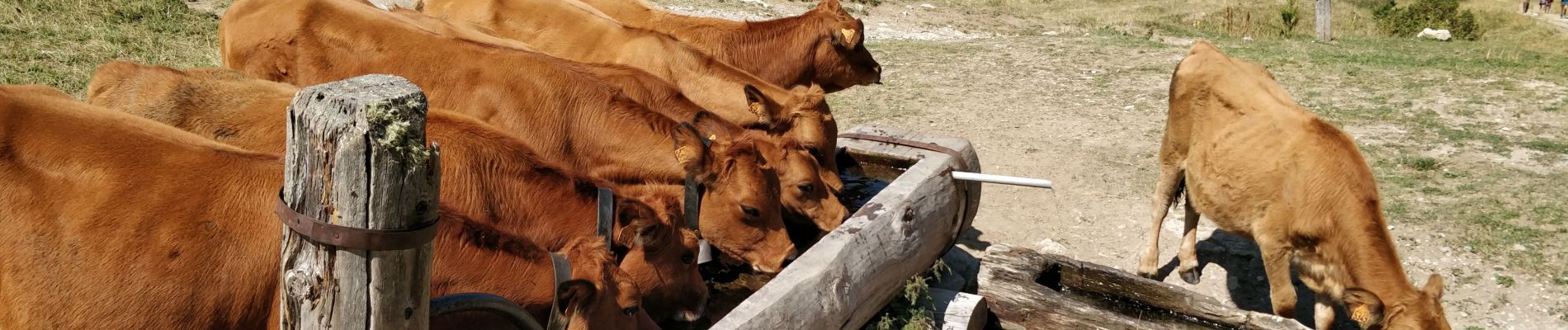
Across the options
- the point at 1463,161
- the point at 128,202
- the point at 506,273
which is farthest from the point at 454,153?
the point at 1463,161

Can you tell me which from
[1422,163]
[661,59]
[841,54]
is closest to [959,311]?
[661,59]

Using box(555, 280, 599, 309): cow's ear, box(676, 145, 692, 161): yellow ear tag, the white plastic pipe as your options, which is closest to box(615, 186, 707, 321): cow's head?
box(555, 280, 599, 309): cow's ear

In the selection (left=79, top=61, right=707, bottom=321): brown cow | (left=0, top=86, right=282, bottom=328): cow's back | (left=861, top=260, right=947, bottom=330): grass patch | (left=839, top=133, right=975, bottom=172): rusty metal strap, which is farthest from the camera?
(left=839, top=133, right=975, bottom=172): rusty metal strap

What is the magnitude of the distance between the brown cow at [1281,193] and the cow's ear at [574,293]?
3637 millimetres

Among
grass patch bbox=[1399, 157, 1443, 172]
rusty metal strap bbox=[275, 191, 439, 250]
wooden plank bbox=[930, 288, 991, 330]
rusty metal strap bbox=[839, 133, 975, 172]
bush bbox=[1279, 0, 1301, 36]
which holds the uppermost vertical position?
rusty metal strap bbox=[275, 191, 439, 250]

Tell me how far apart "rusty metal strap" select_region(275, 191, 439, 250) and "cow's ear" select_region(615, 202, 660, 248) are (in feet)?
6.06

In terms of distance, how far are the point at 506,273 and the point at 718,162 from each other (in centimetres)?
196

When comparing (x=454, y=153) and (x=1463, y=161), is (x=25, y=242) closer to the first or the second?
(x=454, y=153)

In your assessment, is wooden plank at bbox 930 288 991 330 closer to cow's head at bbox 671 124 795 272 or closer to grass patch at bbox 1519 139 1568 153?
cow's head at bbox 671 124 795 272

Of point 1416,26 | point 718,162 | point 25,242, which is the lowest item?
point 1416,26

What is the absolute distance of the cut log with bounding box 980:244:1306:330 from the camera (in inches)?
226

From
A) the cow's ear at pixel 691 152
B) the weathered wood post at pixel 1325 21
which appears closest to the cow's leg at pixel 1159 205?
the cow's ear at pixel 691 152

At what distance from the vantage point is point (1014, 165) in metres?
9.55

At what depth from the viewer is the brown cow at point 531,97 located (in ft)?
19.3
